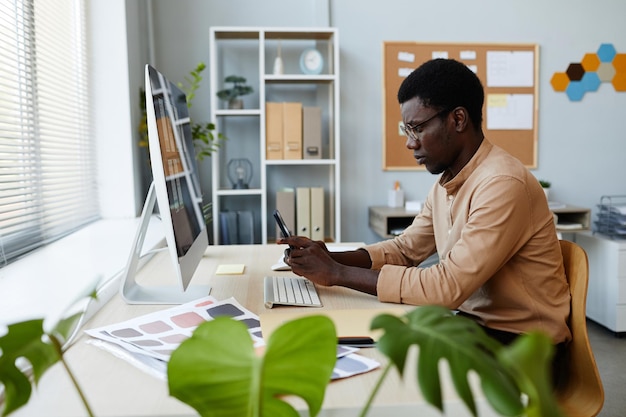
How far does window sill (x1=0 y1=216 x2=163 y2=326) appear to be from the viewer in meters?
1.34

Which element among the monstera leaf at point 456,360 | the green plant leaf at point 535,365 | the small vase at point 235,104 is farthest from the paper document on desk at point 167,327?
the small vase at point 235,104

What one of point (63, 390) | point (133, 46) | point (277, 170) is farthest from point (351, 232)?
point (63, 390)

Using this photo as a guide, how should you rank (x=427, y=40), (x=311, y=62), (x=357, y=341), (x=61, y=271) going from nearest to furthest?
(x=357, y=341) < (x=61, y=271) < (x=311, y=62) < (x=427, y=40)

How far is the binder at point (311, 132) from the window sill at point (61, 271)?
110cm

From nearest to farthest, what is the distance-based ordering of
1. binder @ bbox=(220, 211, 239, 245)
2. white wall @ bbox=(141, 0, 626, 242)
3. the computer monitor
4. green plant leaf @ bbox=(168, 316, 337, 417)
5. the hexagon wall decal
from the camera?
1. green plant leaf @ bbox=(168, 316, 337, 417)
2. the computer monitor
3. binder @ bbox=(220, 211, 239, 245)
4. white wall @ bbox=(141, 0, 626, 242)
5. the hexagon wall decal

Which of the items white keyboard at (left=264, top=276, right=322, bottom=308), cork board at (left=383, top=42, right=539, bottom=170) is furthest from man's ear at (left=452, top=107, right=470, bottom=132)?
cork board at (left=383, top=42, right=539, bottom=170)

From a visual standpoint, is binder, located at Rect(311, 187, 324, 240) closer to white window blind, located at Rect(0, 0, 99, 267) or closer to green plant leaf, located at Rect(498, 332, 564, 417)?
white window blind, located at Rect(0, 0, 99, 267)

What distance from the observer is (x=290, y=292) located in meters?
1.43

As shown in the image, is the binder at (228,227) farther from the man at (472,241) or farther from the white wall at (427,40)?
the man at (472,241)

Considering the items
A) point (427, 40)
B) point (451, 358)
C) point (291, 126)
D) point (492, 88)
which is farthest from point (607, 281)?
point (451, 358)

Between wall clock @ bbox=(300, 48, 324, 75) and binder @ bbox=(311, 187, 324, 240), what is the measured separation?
2.31 feet

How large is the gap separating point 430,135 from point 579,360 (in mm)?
645

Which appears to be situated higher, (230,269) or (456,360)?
A: (456,360)

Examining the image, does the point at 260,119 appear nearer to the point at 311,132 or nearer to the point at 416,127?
the point at 311,132
